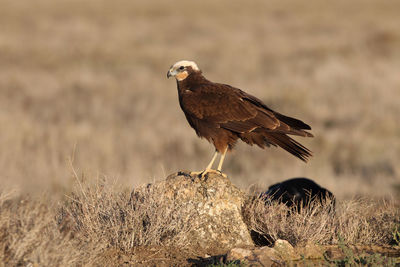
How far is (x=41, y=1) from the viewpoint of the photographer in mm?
50656

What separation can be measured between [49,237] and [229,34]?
25.0m

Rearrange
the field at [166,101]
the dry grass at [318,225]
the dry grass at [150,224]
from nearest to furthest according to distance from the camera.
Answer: the dry grass at [150,224] < the dry grass at [318,225] < the field at [166,101]

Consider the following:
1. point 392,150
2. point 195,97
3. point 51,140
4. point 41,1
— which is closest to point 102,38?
point 51,140

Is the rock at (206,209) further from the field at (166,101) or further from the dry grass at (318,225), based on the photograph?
the field at (166,101)

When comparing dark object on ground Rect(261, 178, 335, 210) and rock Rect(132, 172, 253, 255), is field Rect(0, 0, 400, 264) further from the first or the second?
rock Rect(132, 172, 253, 255)

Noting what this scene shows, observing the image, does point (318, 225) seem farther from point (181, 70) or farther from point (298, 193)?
point (181, 70)

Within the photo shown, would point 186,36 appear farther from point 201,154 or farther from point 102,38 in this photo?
point 201,154

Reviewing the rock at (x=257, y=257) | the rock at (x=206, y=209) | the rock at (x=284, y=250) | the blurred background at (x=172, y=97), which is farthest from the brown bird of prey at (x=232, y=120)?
the rock at (x=257, y=257)

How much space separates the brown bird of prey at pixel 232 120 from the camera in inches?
236

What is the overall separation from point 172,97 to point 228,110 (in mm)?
11205

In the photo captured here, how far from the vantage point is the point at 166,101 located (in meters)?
16.8

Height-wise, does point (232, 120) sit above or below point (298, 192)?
above

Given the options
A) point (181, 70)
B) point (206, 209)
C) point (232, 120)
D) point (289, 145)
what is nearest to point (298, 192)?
point (289, 145)

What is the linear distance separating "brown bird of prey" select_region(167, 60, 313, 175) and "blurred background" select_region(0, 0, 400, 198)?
55 centimetres
